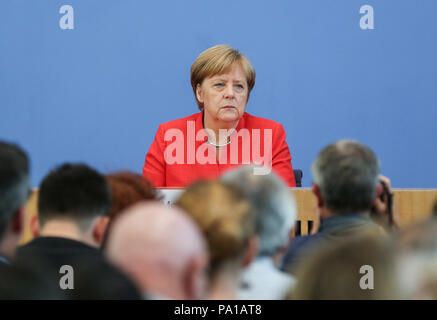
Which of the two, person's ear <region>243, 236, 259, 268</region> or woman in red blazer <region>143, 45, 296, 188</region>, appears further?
woman in red blazer <region>143, 45, 296, 188</region>

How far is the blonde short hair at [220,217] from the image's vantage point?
1.08 metres

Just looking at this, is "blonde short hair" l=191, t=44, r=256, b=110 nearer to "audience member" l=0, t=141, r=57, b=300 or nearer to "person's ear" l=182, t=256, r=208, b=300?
"audience member" l=0, t=141, r=57, b=300

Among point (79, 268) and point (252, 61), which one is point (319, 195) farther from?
point (252, 61)

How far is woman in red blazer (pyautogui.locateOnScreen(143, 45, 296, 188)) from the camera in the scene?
A: 2855mm

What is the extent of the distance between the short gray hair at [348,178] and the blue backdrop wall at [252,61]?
2.52 m

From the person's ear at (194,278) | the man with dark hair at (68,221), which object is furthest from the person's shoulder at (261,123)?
the person's ear at (194,278)

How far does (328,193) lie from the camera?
1697 millimetres

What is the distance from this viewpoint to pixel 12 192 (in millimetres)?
1370

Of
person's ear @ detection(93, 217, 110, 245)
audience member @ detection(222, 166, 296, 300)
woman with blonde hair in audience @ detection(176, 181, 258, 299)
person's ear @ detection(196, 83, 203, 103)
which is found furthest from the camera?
person's ear @ detection(196, 83, 203, 103)

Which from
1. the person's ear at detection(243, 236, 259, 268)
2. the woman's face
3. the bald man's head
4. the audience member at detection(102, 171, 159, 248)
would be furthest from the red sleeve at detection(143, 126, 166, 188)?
the bald man's head

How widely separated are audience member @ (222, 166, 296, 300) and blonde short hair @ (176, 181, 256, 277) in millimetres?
129

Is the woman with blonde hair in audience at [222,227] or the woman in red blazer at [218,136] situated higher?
the woman in red blazer at [218,136]

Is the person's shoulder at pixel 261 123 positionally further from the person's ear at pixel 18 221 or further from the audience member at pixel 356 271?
the audience member at pixel 356 271
